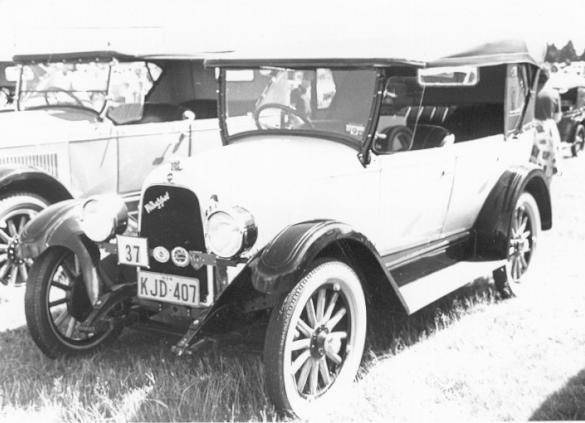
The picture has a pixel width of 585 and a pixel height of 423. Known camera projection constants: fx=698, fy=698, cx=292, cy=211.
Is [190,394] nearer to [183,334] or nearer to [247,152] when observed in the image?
[183,334]

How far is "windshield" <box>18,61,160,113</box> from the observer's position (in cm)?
569

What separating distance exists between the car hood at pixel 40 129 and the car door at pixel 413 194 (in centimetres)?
280

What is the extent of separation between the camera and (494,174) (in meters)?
4.63

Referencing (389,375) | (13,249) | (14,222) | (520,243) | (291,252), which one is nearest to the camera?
(291,252)

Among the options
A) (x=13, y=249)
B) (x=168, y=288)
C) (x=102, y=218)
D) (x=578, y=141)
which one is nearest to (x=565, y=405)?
(x=168, y=288)

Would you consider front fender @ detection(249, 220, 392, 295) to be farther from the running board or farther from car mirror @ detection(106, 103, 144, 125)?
car mirror @ detection(106, 103, 144, 125)

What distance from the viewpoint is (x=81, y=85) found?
5.73 m

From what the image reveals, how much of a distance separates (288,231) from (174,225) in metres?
0.60

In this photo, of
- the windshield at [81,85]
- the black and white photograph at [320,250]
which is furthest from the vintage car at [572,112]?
the windshield at [81,85]

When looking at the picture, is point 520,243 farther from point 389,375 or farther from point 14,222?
point 14,222

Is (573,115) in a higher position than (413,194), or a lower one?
lower

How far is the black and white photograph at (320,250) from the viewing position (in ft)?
9.88

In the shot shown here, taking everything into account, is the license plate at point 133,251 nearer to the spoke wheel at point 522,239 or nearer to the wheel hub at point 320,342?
the wheel hub at point 320,342

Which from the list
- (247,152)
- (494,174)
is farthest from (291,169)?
(494,174)
